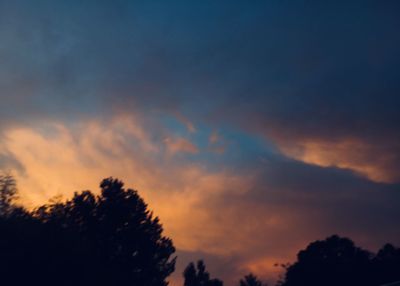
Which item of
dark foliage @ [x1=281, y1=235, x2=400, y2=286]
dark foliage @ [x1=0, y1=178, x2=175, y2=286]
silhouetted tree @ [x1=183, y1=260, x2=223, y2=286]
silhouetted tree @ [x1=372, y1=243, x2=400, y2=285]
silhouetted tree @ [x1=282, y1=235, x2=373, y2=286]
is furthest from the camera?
silhouetted tree @ [x1=183, y1=260, x2=223, y2=286]

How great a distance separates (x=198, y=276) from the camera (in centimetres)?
10044

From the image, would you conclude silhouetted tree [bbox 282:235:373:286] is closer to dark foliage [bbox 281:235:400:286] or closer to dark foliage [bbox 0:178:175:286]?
dark foliage [bbox 281:235:400:286]

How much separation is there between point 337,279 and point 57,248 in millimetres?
58352

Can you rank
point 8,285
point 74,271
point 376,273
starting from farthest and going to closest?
point 376,273 → point 74,271 → point 8,285

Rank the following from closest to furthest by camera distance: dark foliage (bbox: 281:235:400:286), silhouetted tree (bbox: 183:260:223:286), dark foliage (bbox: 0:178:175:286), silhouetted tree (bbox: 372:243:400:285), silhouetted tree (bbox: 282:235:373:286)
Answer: dark foliage (bbox: 0:178:175:286) → silhouetted tree (bbox: 372:243:400:285) → dark foliage (bbox: 281:235:400:286) → silhouetted tree (bbox: 282:235:373:286) → silhouetted tree (bbox: 183:260:223:286)

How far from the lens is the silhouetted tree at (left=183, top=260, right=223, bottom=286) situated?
9950cm

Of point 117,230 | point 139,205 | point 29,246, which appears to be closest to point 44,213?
point 29,246

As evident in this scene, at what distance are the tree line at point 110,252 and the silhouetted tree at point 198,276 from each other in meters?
0.22

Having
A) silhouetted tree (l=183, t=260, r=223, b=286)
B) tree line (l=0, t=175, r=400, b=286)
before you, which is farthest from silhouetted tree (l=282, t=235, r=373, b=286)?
silhouetted tree (l=183, t=260, r=223, b=286)

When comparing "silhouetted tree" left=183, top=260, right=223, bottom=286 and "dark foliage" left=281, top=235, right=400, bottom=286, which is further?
"silhouetted tree" left=183, top=260, right=223, bottom=286

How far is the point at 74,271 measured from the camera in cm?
3522

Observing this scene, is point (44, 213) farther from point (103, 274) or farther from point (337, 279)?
point (337, 279)

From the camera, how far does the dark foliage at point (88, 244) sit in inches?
1215

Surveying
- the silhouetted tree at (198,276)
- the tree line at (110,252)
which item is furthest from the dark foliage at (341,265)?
the silhouetted tree at (198,276)
